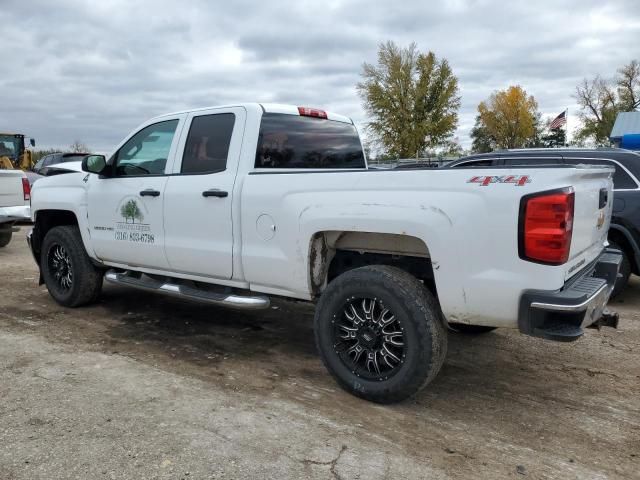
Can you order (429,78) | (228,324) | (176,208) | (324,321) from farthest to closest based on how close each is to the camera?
(429,78)
(228,324)
(176,208)
(324,321)

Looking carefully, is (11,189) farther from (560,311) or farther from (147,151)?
(560,311)

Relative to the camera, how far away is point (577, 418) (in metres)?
3.45

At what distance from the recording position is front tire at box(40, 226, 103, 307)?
222 inches

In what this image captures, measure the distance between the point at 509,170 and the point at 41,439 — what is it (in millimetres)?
2956

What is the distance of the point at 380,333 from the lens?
3512 mm

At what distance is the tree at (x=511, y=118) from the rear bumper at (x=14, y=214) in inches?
2088

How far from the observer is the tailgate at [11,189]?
919cm

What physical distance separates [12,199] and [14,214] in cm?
29

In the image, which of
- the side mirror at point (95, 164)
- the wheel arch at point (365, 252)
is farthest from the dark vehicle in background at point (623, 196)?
the side mirror at point (95, 164)

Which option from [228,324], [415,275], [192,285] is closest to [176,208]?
[192,285]

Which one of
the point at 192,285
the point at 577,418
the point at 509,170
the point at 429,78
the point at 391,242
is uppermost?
the point at 429,78

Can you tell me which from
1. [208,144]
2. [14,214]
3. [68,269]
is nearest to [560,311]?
[208,144]

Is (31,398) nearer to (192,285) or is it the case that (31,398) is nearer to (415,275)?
(192,285)

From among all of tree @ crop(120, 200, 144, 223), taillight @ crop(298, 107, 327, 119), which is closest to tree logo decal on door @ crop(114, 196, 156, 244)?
tree @ crop(120, 200, 144, 223)
